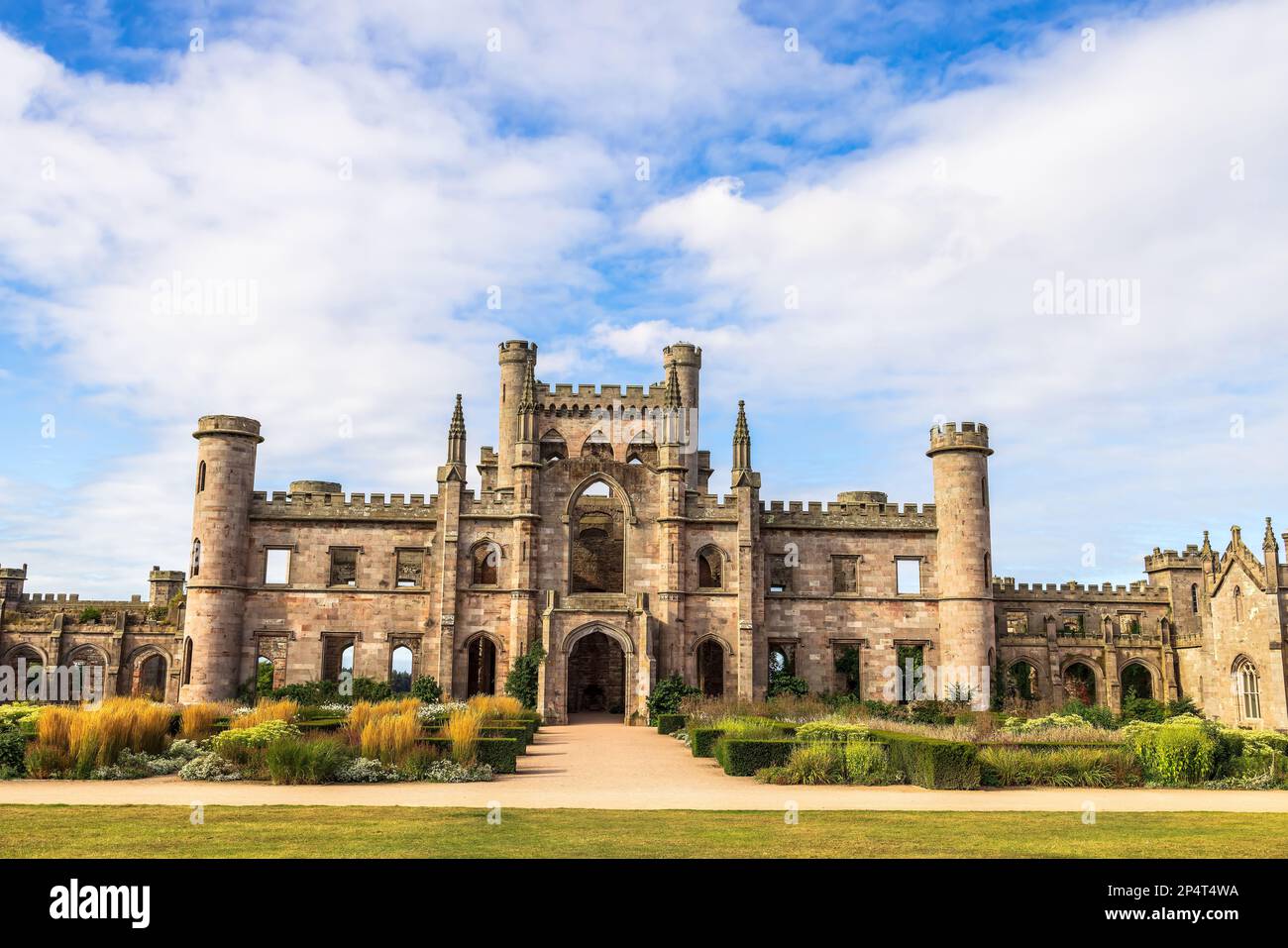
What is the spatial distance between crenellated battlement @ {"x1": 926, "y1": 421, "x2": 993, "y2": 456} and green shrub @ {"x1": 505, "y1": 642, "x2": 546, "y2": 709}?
18631 millimetres

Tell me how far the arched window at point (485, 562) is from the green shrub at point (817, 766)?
23636 millimetres

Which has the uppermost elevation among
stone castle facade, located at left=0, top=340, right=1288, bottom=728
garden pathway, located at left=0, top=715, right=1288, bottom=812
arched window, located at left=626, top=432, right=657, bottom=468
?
arched window, located at left=626, top=432, right=657, bottom=468

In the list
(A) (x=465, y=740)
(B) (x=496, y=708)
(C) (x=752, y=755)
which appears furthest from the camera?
(B) (x=496, y=708)

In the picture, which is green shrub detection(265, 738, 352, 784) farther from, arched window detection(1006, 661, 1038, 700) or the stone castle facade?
arched window detection(1006, 661, 1038, 700)

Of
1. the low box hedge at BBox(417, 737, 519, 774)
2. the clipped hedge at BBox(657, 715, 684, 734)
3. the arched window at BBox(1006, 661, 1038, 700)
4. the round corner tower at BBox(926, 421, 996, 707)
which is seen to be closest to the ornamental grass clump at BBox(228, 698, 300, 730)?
Result: the low box hedge at BBox(417, 737, 519, 774)

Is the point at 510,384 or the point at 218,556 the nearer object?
the point at 218,556

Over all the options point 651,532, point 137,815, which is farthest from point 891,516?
point 137,815

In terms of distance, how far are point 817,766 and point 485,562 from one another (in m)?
26.6

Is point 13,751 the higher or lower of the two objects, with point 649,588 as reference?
lower

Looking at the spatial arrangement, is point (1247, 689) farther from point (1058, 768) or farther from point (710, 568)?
point (1058, 768)

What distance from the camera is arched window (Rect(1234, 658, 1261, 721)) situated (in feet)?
135

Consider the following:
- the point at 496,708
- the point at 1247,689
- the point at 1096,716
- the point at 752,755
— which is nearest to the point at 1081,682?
the point at 1247,689

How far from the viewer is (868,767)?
798 inches

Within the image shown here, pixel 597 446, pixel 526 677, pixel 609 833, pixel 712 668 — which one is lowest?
pixel 609 833
